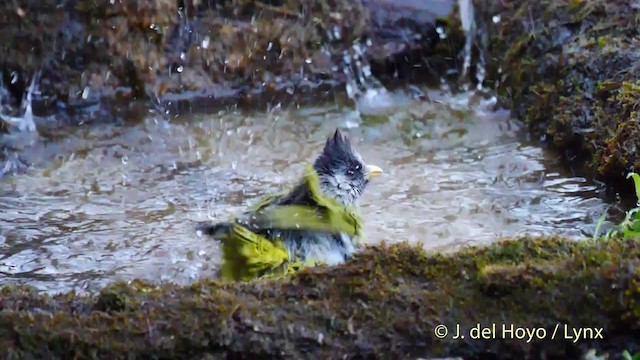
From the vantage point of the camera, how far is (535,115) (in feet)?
21.8

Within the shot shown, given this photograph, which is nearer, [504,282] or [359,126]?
[504,282]

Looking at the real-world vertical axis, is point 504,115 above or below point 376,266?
below

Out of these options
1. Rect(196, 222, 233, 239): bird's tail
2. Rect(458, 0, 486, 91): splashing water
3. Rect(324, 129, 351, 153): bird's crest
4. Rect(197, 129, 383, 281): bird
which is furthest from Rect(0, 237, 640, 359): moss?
Rect(458, 0, 486, 91): splashing water

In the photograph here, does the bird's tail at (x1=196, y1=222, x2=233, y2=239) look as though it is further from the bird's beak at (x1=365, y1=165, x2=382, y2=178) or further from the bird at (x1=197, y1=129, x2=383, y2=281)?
the bird's beak at (x1=365, y1=165, x2=382, y2=178)

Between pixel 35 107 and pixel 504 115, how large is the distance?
3.75 meters

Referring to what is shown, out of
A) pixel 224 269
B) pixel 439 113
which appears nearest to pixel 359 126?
pixel 439 113

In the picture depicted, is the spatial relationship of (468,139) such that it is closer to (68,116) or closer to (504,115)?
(504,115)

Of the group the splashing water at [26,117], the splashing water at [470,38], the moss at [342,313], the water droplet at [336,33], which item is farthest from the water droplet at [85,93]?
the moss at [342,313]

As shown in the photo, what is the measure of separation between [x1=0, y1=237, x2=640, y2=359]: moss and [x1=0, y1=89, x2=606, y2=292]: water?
1.15 meters

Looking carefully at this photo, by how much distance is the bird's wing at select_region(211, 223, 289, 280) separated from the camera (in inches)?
160

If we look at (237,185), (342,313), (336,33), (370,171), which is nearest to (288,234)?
(370,171)

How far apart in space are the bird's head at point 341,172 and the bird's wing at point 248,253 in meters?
0.75

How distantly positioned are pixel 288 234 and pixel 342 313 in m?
1.58

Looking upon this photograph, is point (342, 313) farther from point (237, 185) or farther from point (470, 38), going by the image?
point (470, 38)
